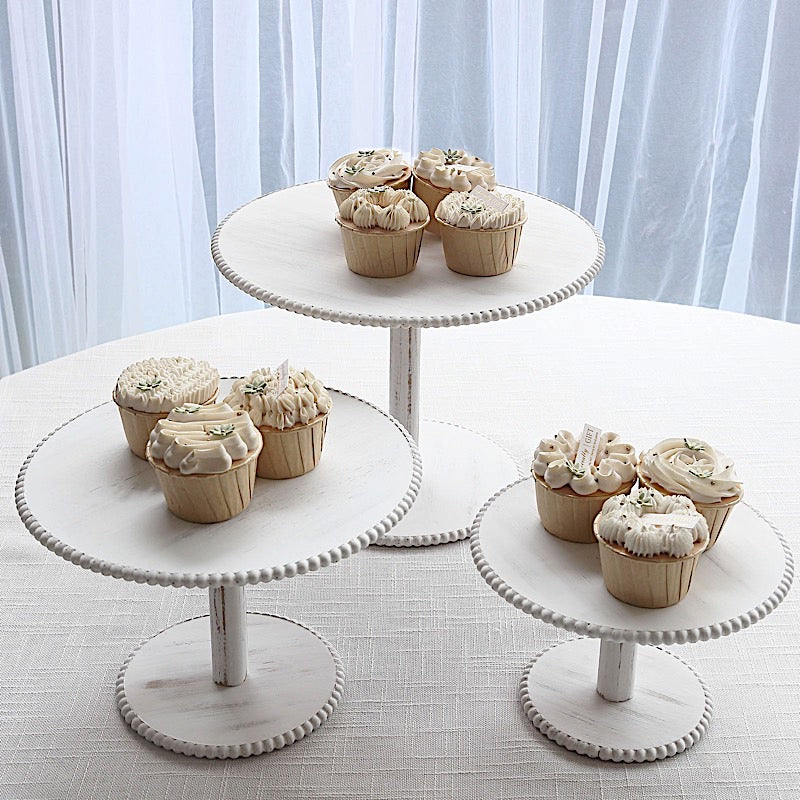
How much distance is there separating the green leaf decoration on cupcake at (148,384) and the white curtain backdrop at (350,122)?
1.71 metres

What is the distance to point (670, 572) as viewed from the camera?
54.2 inches

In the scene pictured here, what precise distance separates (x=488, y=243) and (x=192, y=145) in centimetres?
161

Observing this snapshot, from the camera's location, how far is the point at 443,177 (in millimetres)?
1907

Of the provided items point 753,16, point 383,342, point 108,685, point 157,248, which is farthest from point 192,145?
point 108,685

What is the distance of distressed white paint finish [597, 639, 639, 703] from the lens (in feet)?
5.17

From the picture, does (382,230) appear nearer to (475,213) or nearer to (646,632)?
(475,213)

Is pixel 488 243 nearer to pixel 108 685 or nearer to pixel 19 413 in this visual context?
pixel 108 685

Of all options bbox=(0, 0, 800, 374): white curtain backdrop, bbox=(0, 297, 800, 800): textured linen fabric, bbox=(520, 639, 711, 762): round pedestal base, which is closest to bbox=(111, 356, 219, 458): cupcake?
bbox=(0, 297, 800, 800): textured linen fabric

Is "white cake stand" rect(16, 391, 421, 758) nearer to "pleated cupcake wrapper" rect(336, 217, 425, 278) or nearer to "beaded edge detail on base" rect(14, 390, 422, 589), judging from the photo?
"beaded edge detail on base" rect(14, 390, 422, 589)

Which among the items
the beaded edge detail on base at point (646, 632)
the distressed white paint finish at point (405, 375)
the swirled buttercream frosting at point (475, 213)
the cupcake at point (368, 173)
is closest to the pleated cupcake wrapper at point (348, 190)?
the cupcake at point (368, 173)

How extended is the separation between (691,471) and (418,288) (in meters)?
0.48

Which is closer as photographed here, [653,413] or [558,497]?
[558,497]

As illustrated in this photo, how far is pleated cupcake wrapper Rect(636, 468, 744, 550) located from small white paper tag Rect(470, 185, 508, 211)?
49 centimetres

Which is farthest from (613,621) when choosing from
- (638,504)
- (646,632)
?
(638,504)
